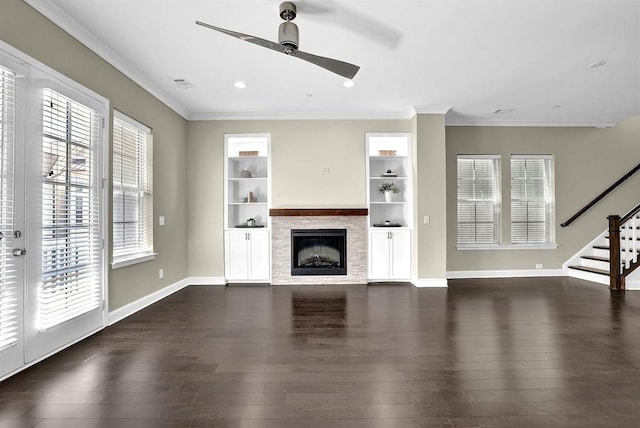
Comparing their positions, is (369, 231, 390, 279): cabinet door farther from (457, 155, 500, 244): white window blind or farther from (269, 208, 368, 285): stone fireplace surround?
(457, 155, 500, 244): white window blind

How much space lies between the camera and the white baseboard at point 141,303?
341 centimetres

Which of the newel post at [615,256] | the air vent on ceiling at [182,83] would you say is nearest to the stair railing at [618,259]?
the newel post at [615,256]

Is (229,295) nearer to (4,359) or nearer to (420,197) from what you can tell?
(4,359)

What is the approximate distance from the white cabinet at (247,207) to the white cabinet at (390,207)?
1.81m

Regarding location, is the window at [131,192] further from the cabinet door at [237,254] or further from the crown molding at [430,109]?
the crown molding at [430,109]

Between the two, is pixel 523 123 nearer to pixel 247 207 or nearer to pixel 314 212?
pixel 314 212

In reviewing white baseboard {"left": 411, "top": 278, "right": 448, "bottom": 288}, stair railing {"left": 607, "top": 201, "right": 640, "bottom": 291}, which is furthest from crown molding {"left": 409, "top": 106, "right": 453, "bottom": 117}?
stair railing {"left": 607, "top": 201, "right": 640, "bottom": 291}

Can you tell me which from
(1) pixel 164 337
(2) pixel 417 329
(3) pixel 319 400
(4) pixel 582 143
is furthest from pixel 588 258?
(1) pixel 164 337

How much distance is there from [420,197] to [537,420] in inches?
147

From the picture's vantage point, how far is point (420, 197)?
5.18 m

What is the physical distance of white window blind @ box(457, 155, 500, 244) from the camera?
6016 millimetres

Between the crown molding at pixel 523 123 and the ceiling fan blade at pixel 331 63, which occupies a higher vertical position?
the crown molding at pixel 523 123

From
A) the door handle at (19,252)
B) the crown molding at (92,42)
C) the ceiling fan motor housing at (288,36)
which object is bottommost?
the door handle at (19,252)

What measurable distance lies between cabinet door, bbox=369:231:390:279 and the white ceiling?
2111mm
